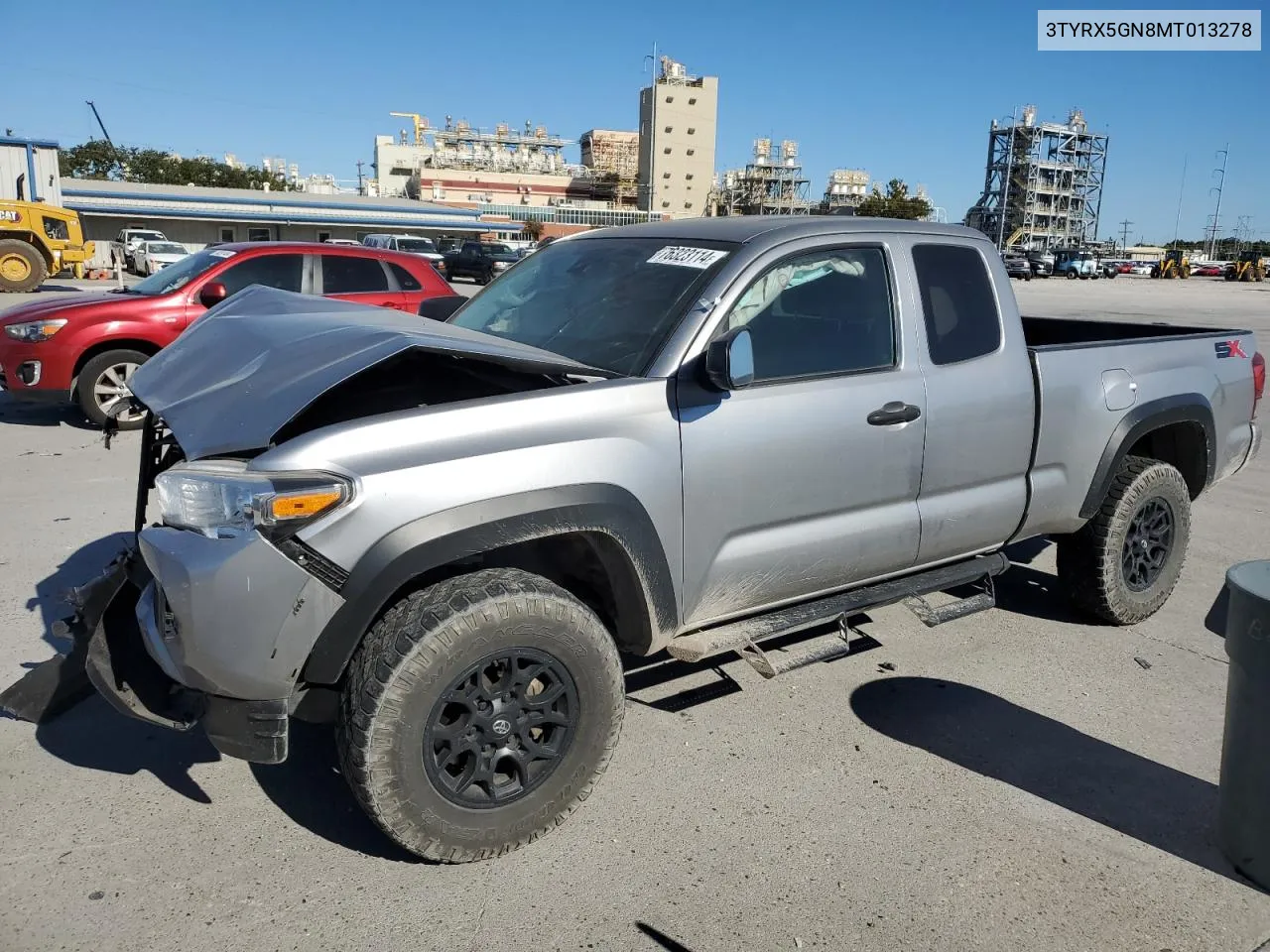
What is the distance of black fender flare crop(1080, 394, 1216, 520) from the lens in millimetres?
4414

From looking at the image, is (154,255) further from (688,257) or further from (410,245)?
(688,257)

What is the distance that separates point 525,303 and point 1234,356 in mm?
3799

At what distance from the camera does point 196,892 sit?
106 inches

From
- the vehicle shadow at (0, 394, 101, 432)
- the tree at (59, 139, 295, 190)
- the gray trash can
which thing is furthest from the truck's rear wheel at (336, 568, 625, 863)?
the tree at (59, 139, 295, 190)

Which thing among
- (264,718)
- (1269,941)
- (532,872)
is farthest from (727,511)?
(1269,941)

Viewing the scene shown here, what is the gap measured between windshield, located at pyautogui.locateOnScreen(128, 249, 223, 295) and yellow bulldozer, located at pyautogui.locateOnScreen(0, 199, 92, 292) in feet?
66.2

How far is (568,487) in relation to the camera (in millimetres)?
2801

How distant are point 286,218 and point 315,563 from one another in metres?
60.5

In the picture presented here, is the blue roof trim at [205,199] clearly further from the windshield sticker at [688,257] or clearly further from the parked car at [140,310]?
the windshield sticker at [688,257]

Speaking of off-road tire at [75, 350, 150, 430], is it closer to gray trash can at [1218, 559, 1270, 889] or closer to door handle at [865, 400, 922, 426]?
door handle at [865, 400, 922, 426]

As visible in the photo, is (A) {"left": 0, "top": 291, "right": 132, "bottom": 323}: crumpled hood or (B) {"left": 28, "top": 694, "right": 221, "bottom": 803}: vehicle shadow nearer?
(B) {"left": 28, "top": 694, "right": 221, "bottom": 803}: vehicle shadow

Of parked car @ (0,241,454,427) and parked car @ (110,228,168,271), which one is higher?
parked car @ (110,228,168,271)

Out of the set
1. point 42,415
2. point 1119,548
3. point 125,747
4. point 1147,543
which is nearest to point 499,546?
point 125,747

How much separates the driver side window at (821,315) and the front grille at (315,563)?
1.58 meters
